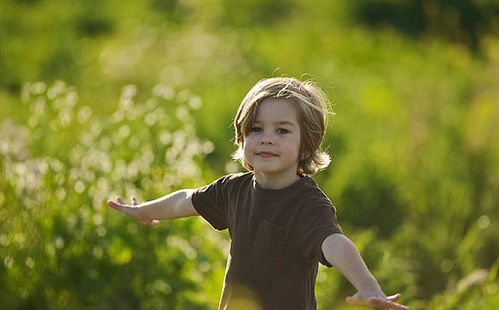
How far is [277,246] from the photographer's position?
9.19 ft

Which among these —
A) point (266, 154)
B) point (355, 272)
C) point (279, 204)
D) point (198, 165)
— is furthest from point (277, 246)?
point (198, 165)

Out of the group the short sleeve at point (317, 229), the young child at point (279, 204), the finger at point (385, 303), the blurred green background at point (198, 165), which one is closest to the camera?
the finger at point (385, 303)

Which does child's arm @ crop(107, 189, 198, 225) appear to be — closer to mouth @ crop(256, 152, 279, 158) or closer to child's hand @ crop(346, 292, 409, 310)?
mouth @ crop(256, 152, 279, 158)

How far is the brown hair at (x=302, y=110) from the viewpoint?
9.28 ft

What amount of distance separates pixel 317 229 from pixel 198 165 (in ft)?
8.52

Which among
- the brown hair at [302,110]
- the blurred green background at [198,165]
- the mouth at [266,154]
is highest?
the brown hair at [302,110]

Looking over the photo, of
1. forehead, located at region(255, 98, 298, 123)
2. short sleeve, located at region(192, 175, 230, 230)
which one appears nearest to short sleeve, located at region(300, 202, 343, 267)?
forehead, located at region(255, 98, 298, 123)

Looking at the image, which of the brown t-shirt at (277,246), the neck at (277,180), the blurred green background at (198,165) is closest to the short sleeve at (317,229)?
the brown t-shirt at (277,246)

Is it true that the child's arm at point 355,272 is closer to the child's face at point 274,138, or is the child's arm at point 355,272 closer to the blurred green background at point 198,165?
the child's face at point 274,138

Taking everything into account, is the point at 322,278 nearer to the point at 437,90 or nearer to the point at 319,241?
the point at 319,241

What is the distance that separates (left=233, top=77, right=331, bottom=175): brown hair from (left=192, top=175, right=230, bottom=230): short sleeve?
15cm

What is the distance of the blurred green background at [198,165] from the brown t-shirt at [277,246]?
0.73 metres

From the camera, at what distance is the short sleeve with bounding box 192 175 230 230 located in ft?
10.0

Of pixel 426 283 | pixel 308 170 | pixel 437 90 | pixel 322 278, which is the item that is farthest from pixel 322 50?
pixel 308 170
